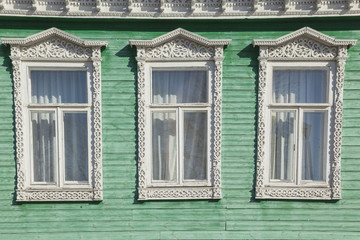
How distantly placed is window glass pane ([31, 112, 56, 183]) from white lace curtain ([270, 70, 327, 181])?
313 centimetres

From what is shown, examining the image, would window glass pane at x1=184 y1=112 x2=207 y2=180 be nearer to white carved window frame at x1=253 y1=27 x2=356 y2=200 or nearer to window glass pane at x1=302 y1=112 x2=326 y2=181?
white carved window frame at x1=253 y1=27 x2=356 y2=200

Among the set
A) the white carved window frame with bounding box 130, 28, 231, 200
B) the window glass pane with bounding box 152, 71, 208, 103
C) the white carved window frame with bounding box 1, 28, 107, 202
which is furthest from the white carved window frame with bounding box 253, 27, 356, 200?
the white carved window frame with bounding box 1, 28, 107, 202

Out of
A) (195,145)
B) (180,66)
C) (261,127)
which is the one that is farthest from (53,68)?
(261,127)

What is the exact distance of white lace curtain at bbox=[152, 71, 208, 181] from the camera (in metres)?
4.25

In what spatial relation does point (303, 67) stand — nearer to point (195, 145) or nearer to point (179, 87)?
point (179, 87)

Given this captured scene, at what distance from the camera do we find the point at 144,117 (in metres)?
4.13

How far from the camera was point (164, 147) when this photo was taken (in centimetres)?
431

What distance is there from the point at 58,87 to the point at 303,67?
3.42m

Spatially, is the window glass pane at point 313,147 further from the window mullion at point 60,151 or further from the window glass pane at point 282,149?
the window mullion at point 60,151

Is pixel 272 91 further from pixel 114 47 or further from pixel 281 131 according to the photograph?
pixel 114 47

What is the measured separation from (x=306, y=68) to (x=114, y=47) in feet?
8.75

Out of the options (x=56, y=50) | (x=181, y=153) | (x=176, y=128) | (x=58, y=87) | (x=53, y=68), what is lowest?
(x=181, y=153)

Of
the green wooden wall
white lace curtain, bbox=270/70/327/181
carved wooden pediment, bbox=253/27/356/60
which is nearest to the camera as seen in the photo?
carved wooden pediment, bbox=253/27/356/60

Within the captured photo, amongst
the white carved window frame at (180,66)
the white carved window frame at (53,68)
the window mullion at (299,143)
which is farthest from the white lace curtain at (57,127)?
the window mullion at (299,143)
